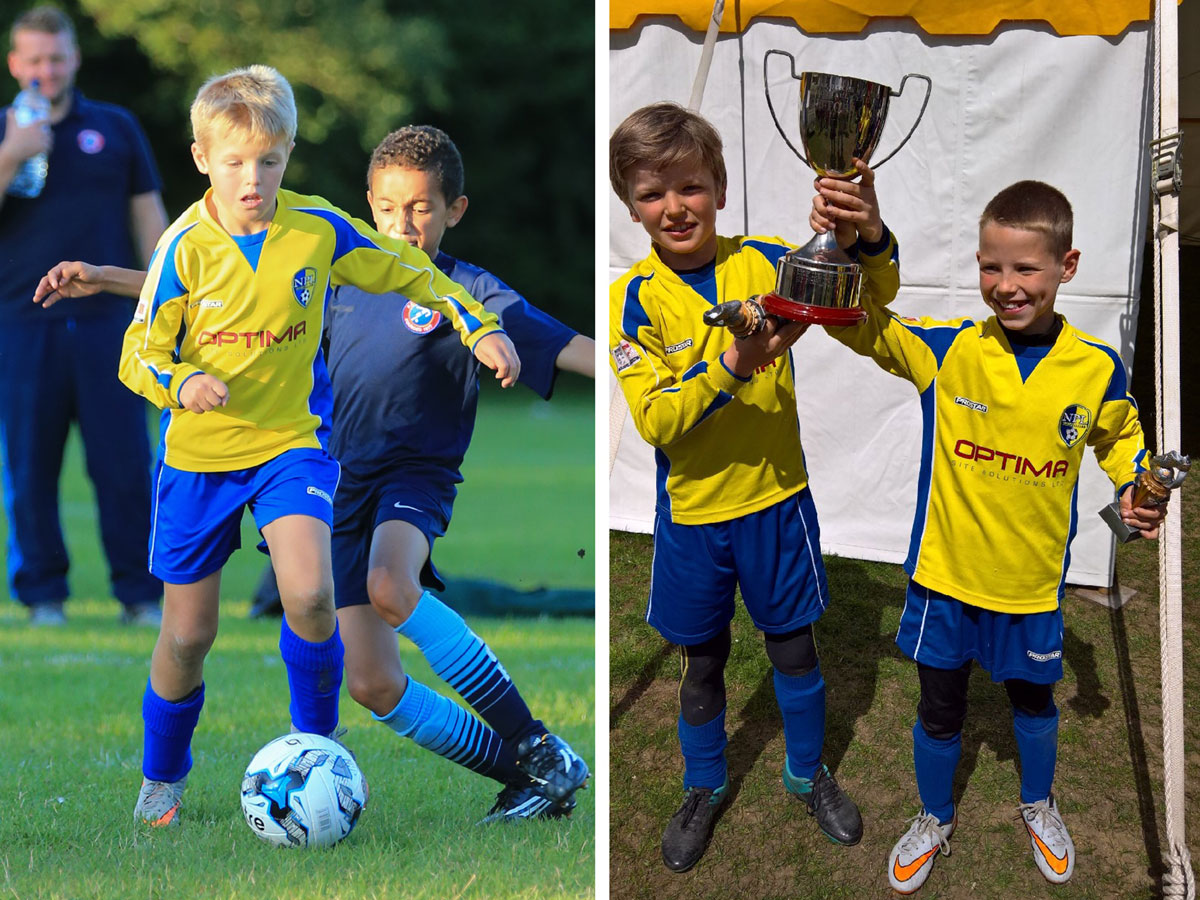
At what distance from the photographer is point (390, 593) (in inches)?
110

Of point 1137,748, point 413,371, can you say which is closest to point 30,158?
point 413,371

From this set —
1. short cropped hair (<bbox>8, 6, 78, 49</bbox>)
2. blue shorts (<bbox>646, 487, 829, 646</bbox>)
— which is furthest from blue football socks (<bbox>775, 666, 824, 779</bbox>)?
short cropped hair (<bbox>8, 6, 78, 49</bbox>)

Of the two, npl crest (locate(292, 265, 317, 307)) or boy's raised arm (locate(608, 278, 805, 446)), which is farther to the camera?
npl crest (locate(292, 265, 317, 307))

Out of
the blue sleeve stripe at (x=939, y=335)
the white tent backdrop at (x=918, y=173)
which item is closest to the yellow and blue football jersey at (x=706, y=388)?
the blue sleeve stripe at (x=939, y=335)

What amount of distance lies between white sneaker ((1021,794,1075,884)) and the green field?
107cm

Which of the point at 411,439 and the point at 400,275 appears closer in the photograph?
the point at 400,275

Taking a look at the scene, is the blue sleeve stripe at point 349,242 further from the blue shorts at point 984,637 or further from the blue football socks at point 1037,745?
the blue football socks at point 1037,745

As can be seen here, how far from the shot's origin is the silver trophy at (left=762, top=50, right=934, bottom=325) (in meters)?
2.12

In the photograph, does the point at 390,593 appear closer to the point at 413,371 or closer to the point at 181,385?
the point at 413,371

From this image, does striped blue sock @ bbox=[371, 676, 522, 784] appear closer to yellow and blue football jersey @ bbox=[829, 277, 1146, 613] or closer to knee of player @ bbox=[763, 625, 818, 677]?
knee of player @ bbox=[763, 625, 818, 677]

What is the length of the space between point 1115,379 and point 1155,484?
0.29m

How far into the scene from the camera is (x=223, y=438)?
260 cm

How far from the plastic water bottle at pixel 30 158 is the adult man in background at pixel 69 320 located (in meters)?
0.01

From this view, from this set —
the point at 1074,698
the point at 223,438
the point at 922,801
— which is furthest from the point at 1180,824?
the point at 223,438
